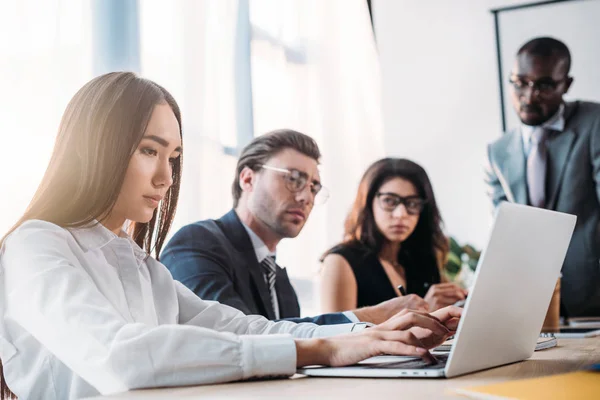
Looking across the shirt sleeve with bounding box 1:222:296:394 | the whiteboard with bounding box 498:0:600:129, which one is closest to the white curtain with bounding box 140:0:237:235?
the shirt sleeve with bounding box 1:222:296:394

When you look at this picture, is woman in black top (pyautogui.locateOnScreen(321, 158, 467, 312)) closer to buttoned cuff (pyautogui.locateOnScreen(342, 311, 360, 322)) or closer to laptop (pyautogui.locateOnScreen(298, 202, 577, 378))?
buttoned cuff (pyautogui.locateOnScreen(342, 311, 360, 322))

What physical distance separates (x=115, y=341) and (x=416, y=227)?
2329 mm

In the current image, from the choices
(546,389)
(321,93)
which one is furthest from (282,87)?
(546,389)

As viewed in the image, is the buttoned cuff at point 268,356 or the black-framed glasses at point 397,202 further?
the black-framed glasses at point 397,202

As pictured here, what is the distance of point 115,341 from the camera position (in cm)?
93

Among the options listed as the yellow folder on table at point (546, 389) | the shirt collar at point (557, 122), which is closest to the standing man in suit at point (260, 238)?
the yellow folder on table at point (546, 389)

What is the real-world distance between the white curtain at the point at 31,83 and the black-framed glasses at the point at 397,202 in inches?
56.0

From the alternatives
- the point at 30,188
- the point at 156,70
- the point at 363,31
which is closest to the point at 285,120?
the point at 156,70

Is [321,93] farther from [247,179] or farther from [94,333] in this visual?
[94,333]

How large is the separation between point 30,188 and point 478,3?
11.7 feet

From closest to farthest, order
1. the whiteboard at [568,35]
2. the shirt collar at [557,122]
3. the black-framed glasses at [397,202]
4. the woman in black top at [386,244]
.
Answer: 1. the woman in black top at [386,244]
2. the black-framed glasses at [397,202]
3. the shirt collar at [557,122]
4. the whiteboard at [568,35]

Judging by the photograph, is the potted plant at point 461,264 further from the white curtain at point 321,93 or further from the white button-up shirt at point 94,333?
the white button-up shirt at point 94,333

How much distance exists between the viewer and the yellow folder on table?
74 cm

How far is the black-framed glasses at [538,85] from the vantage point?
13.5ft
